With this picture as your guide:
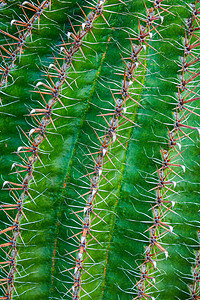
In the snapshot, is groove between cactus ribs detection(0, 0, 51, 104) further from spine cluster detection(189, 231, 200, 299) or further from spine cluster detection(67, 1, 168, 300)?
spine cluster detection(189, 231, 200, 299)

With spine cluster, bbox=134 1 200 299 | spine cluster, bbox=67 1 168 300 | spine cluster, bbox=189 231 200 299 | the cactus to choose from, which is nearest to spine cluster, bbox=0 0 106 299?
the cactus

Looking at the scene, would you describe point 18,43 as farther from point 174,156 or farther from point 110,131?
point 174,156

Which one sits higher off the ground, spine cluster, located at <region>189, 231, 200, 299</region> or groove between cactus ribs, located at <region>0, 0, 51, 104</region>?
groove between cactus ribs, located at <region>0, 0, 51, 104</region>

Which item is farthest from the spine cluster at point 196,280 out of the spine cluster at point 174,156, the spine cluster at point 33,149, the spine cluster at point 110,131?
the spine cluster at point 33,149

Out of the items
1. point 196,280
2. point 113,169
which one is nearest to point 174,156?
point 113,169

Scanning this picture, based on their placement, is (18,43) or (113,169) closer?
(113,169)
